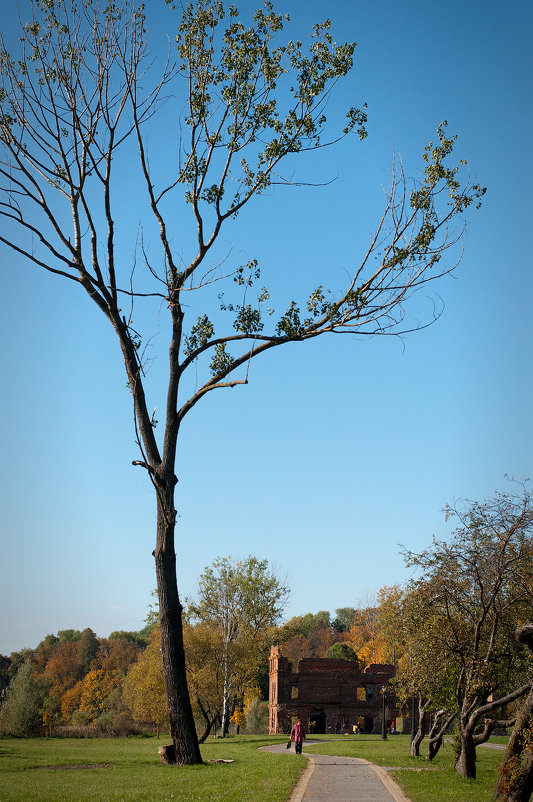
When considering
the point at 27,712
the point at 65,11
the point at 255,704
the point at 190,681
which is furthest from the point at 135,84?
the point at 255,704

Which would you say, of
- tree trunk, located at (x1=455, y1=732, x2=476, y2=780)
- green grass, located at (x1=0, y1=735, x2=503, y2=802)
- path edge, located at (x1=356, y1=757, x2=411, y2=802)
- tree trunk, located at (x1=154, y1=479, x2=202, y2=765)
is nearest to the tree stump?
green grass, located at (x1=0, y1=735, x2=503, y2=802)

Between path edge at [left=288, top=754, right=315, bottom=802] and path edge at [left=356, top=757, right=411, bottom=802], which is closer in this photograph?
path edge at [left=288, top=754, right=315, bottom=802]

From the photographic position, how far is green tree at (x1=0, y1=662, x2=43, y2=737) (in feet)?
129

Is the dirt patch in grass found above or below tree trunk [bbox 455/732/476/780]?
below

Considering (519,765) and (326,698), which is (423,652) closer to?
(519,765)

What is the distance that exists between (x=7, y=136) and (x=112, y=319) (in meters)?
4.89

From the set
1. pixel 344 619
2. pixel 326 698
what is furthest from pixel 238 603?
pixel 344 619

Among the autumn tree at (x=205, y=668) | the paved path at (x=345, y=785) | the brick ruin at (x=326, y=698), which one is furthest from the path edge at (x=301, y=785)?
the brick ruin at (x=326, y=698)

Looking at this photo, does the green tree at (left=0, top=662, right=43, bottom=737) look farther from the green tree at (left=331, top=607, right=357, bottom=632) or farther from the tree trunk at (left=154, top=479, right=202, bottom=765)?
the green tree at (left=331, top=607, right=357, bottom=632)

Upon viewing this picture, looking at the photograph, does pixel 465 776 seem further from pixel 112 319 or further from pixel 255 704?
pixel 255 704

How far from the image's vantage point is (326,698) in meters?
50.8

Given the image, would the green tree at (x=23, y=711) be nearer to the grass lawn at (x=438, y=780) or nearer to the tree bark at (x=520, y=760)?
the grass lawn at (x=438, y=780)

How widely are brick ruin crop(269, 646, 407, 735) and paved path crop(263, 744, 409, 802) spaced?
3300 centimetres

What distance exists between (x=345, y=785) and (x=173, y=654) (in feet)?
14.3
